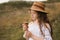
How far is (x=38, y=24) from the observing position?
2564 mm

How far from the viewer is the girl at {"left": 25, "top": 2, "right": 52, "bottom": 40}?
8.23 feet

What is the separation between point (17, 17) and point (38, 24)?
0.98 feet

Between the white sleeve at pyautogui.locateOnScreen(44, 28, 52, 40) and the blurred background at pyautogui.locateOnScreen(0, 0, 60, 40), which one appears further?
the blurred background at pyautogui.locateOnScreen(0, 0, 60, 40)

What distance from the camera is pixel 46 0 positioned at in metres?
2.68

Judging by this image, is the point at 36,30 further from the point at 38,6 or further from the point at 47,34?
the point at 38,6

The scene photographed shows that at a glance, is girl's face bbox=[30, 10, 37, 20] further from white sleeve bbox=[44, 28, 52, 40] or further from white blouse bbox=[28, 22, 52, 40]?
white sleeve bbox=[44, 28, 52, 40]

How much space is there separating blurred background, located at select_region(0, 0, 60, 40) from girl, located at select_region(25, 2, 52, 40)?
2.9 inches

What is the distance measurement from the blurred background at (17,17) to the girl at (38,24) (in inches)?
2.9

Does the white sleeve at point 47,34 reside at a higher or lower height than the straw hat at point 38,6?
lower

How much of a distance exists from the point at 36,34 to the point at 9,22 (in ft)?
1.29

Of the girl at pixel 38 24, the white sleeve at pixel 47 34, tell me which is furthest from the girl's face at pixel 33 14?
the white sleeve at pixel 47 34

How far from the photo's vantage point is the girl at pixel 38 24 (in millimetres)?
2510

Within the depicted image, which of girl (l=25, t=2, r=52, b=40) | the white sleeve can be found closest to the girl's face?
girl (l=25, t=2, r=52, b=40)

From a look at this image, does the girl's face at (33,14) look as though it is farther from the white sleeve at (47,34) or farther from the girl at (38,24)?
the white sleeve at (47,34)
